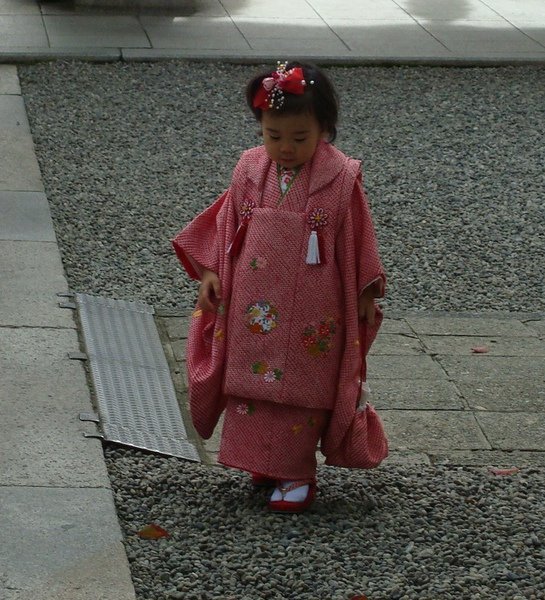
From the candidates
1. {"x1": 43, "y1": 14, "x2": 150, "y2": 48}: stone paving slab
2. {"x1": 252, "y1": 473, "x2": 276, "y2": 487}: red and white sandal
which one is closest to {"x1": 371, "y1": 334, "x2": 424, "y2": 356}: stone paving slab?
{"x1": 252, "y1": 473, "x2": 276, "y2": 487}: red and white sandal

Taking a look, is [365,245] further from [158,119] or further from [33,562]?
[158,119]

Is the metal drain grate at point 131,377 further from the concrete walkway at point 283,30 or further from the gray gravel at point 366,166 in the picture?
the concrete walkway at point 283,30

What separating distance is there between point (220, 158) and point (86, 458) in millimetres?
4154

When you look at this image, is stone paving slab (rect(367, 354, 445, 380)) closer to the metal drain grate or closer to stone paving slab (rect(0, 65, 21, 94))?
the metal drain grate

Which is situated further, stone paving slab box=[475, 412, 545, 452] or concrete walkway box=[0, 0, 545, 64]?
concrete walkway box=[0, 0, 545, 64]

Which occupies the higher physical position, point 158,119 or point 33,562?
point 33,562

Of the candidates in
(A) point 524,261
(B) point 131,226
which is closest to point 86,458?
(B) point 131,226

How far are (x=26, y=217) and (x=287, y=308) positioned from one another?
126 inches

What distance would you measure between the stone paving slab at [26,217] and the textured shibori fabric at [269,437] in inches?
106

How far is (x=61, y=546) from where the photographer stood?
3455 millimetres

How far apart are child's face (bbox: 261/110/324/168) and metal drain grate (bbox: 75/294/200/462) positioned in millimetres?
1140

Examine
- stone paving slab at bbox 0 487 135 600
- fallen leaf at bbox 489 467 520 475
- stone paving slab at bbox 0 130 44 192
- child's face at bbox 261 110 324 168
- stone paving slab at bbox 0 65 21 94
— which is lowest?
stone paving slab at bbox 0 65 21 94

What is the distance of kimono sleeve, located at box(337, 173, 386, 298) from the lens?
368 cm

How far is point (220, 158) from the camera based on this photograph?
796cm
